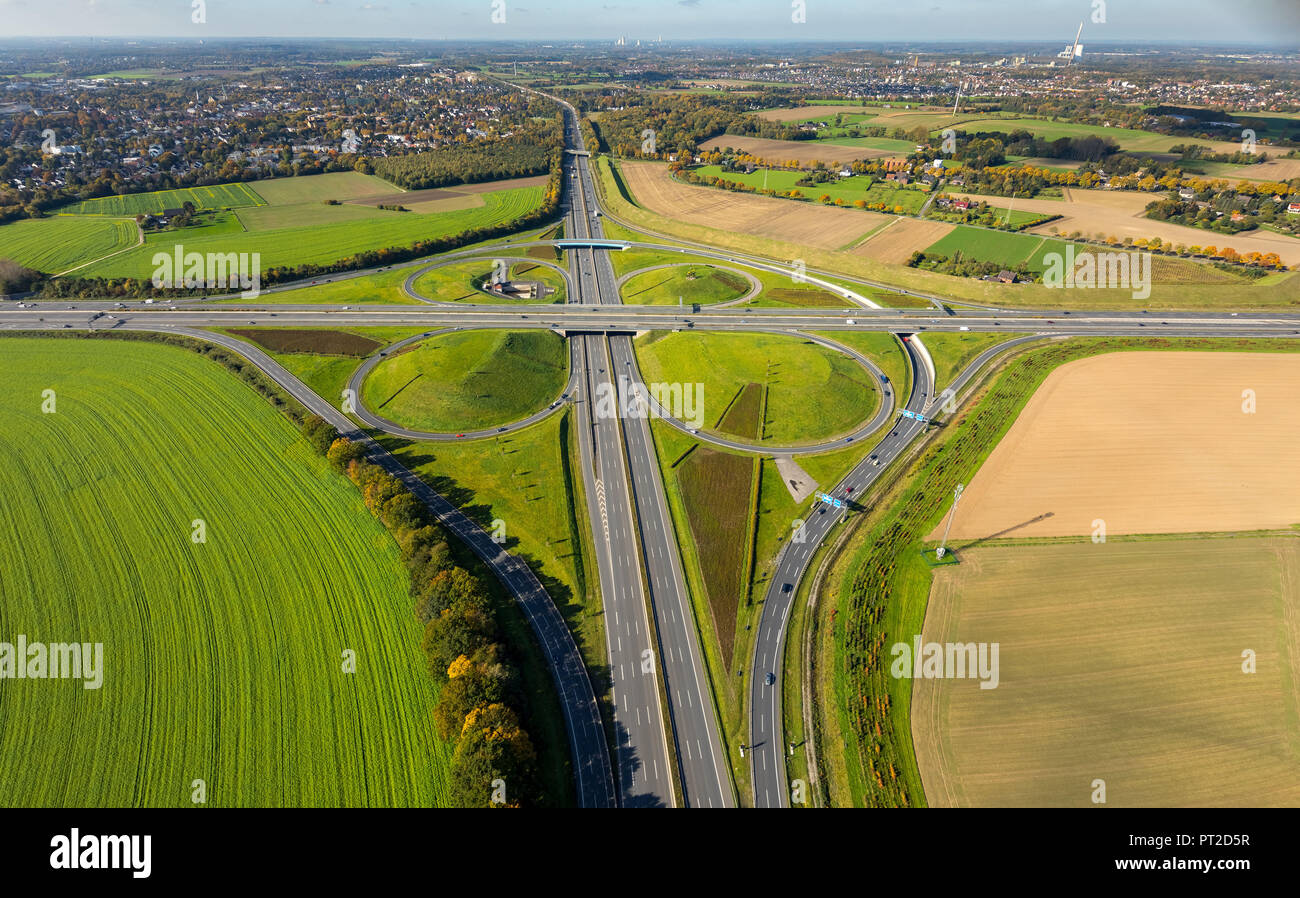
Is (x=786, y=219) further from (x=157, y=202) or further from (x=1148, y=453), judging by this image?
(x=157, y=202)

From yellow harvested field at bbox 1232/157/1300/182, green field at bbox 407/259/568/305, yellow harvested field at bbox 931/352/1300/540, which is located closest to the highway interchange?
green field at bbox 407/259/568/305

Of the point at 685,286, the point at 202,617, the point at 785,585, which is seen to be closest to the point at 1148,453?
the point at 785,585

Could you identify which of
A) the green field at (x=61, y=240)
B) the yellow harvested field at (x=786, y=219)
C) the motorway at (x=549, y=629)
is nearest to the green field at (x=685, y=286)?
the yellow harvested field at (x=786, y=219)

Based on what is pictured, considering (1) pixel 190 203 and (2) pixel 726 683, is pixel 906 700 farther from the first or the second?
(1) pixel 190 203

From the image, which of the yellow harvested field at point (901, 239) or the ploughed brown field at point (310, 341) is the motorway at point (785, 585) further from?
the ploughed brown field at point (310, 341)
